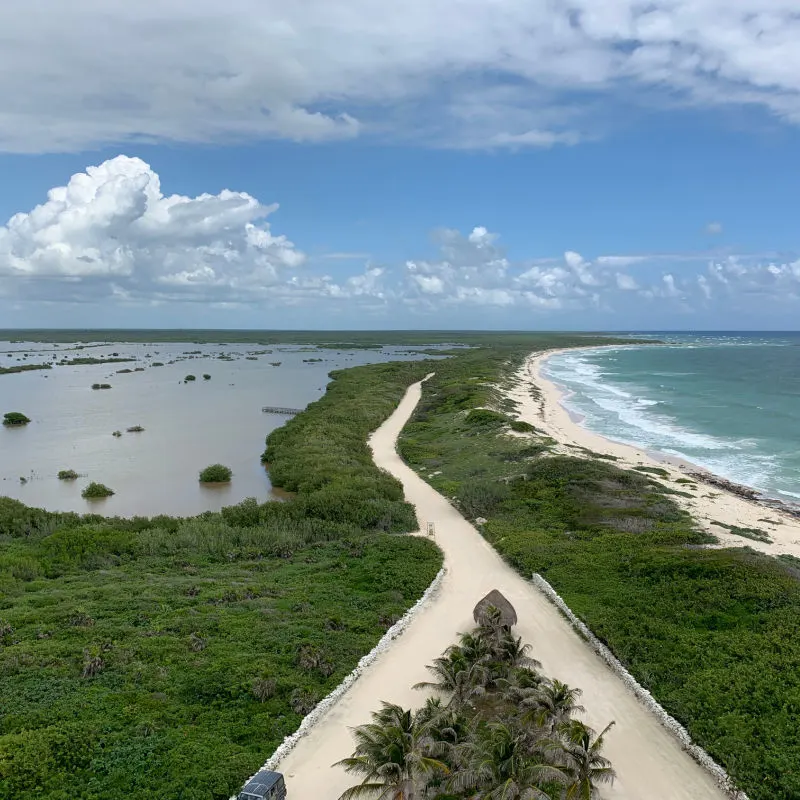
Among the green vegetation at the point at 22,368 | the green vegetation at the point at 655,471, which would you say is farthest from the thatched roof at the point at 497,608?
the green vegetation at the point at 22,368

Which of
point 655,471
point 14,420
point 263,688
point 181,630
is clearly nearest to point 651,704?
point 263,688

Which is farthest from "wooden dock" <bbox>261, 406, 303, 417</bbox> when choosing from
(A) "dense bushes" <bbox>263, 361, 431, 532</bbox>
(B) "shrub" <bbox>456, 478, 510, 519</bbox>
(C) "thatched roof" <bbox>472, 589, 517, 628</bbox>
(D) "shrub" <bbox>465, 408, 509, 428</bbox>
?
(C) "thatched roof" <bbox>472, 589, 517, 628</bbox>

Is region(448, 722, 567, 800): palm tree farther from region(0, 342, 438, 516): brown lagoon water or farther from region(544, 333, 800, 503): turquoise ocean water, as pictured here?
region(544, 333, 800, 503): turquoise ocean water

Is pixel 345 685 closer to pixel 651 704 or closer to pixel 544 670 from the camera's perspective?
pixel 544 670

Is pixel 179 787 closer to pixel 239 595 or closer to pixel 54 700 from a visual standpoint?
pixel 54 700

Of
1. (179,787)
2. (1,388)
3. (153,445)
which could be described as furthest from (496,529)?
(1,388)

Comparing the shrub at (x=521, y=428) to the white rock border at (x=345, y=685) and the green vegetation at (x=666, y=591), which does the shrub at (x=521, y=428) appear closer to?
the green vegetation at (x=666, y=591)

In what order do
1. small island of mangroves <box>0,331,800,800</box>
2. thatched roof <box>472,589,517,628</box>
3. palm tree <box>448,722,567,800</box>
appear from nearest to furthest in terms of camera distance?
palm tree <box>448,722,567,800</box> < small island of mangroves <box>0,331,800,800</box> < thatched roof <box>472,589,517,628</box>
